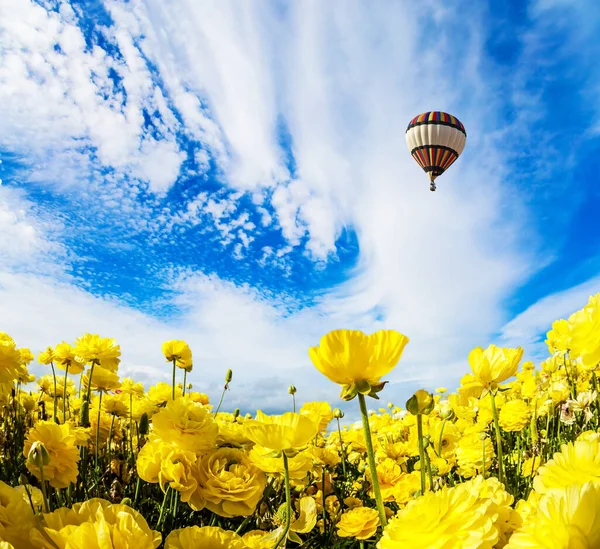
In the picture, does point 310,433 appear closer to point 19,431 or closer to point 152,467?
point 152,467

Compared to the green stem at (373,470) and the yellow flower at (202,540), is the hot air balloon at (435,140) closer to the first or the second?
the green stem at (373,470)

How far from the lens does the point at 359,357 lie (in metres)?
0.98

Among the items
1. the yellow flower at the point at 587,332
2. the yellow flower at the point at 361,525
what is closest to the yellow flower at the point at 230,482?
the yellow flower at the point at 361,525

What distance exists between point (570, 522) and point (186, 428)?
0.87m

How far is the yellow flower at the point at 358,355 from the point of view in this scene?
0.97m

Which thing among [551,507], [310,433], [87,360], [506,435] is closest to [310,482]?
[87,360]

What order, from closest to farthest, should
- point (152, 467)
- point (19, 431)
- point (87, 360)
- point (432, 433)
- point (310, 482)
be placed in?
point (152, 467)
point (432, 433)
point (310, 482)
point (87, 360)
point (19, 431)

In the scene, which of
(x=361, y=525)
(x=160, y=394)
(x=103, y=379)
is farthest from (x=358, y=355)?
(x=103, y=379)

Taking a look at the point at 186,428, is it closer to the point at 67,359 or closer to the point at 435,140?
the point at 67,359

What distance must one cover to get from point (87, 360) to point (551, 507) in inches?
98.3

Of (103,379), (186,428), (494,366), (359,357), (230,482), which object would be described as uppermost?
(103,379)

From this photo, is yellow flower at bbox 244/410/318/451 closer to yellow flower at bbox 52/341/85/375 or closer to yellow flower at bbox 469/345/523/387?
yellow flower at bbox 469/345/523/387

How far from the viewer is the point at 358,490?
2.78 m

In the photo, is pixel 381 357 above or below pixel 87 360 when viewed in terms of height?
below
